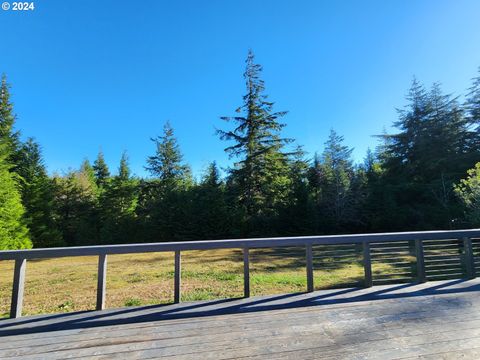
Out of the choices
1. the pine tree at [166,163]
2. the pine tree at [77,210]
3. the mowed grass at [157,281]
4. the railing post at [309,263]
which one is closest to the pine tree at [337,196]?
the mowed grass at [157,281]

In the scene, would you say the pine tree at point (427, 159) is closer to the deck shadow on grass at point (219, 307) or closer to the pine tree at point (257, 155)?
the pine tree at point (257, 155)

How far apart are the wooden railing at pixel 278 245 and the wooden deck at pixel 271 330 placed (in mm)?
288

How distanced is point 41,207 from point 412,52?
20.8m

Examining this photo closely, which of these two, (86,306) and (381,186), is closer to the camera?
(86,306)

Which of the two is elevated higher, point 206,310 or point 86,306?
point 206,310

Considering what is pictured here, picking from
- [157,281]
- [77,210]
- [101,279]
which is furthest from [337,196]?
[77,210]

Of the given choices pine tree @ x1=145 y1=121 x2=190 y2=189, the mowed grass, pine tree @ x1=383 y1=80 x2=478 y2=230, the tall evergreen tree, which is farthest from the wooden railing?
the tall evergreen tree

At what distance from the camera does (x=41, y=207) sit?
54.3 ft

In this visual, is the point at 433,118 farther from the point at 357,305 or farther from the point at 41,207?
the point at 41,207

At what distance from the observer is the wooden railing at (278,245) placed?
265 cm

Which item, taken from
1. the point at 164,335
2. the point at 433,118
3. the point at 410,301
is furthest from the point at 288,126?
the point at 164,335

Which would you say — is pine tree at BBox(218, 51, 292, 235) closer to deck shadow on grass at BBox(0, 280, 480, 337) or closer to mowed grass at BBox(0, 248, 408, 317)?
mowed grass at BBox(0, 248, 408, 317)

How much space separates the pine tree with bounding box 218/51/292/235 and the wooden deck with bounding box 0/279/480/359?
13.2 m

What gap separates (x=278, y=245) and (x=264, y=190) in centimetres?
1333
